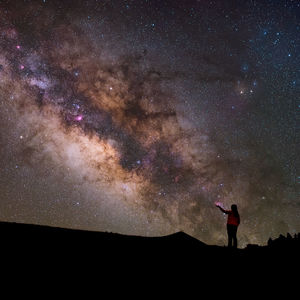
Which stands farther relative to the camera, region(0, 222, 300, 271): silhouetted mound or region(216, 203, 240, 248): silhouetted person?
region(216, 203, 240, 248): silhouetted person

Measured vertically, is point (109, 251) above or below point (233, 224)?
below

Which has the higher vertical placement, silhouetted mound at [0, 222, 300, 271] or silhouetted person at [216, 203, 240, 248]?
silhouetted person at [216, 203, 240, 248]

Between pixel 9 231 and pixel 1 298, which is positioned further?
pixel 9 231

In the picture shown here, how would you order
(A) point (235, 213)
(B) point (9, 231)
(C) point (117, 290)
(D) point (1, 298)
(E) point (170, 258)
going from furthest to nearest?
(A) point (235, 213) < (E) point (170, 258) < (B) point (9, 231) < (C) point (117, 290) < (D) point (1, 298)

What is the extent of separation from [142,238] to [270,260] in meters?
2.67

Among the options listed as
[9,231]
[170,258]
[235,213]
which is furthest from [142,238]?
[235,213]

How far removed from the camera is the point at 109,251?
15.0 ft

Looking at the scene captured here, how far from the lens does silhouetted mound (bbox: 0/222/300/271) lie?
13.8 feet

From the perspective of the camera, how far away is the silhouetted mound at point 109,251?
13.8 ft

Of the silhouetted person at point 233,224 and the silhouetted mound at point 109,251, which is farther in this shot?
the silhouetted person at point 233,224

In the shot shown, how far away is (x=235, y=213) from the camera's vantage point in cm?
713

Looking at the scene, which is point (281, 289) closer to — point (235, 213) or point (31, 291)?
point (235, 213)

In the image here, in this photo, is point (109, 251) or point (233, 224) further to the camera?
point (233, 224)

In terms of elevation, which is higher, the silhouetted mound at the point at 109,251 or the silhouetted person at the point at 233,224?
the silhouetted person at the point at 233,224
